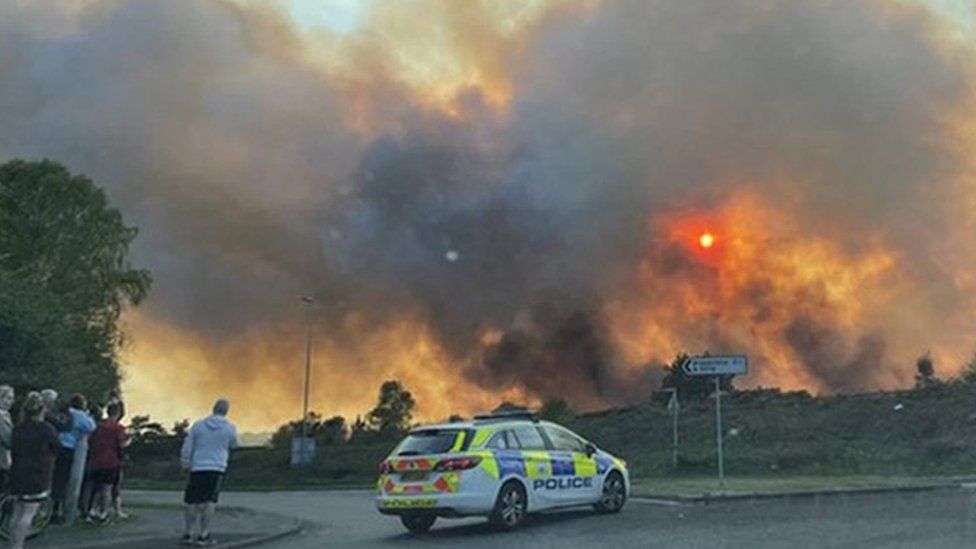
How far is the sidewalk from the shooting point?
12.7 metres

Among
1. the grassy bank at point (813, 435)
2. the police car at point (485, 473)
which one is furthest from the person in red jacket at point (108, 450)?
the grassy bank at point (813, 435)

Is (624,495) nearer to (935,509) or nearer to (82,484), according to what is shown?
(935,509)

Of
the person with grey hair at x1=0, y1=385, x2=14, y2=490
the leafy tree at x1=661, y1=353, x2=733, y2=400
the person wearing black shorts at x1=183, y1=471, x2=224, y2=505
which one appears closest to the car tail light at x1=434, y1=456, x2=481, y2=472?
the person wearing black shorts at x1=183, y1=471, x2=224, y2=505

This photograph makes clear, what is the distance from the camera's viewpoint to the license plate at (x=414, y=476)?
1369 centimetres

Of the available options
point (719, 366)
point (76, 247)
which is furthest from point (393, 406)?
→ point (719, 366)

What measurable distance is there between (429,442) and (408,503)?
34.5 inches

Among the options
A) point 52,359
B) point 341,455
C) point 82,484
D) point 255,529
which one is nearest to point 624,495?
point 255,529

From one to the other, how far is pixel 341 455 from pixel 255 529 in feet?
131

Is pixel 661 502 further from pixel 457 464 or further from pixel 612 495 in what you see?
pixel 457 464

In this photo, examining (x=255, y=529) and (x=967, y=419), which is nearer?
(x=255, y=529)

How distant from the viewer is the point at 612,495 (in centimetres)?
1623

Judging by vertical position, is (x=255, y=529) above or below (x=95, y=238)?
below

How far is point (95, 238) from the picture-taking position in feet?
145

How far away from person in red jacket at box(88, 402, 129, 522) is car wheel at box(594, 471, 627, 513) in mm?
7169
